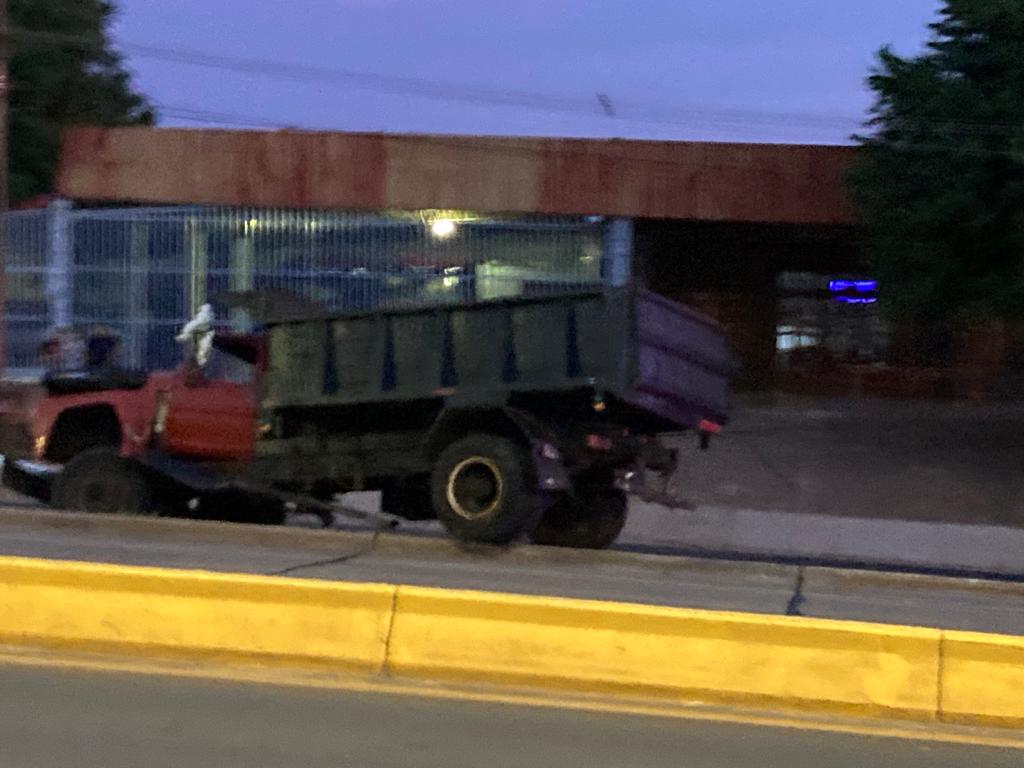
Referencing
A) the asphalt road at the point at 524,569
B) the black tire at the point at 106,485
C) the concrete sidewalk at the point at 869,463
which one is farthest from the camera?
the concrete sidewalk at the point at 869,463

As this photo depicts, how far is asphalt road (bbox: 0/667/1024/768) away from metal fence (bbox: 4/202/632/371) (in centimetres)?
1754

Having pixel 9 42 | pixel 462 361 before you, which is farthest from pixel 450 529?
pixel 9 42

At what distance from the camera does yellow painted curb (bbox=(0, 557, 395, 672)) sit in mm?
6934

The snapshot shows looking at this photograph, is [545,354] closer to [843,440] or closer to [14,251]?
[843,440]

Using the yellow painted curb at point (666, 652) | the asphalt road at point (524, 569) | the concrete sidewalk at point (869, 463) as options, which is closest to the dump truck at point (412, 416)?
the asphalt road at point (524, 569)

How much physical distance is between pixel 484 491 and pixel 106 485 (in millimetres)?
3713

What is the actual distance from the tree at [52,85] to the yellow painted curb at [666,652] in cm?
2298

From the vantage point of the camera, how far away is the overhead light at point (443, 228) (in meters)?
24.2

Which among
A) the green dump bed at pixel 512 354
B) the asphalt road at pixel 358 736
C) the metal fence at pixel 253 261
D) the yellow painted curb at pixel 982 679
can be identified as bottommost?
the asphalt road at pixel 358 736

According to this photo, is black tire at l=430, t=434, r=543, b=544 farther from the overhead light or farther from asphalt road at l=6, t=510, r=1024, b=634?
the overhead light

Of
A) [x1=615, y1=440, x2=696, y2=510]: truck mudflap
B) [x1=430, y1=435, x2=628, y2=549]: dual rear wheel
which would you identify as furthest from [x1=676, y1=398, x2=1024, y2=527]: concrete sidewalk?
[x1=430, y1=435, x2=628, y2=549]: dual rear wheel

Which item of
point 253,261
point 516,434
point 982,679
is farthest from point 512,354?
point 253,261

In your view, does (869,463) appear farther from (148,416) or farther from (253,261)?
(148,416)

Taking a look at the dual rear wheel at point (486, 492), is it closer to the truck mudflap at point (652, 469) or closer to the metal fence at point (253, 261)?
the truck mudflap at point (652, 469)
